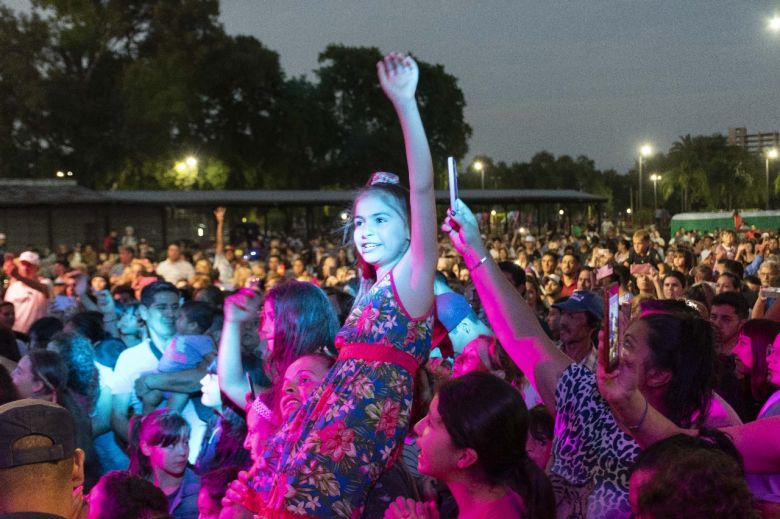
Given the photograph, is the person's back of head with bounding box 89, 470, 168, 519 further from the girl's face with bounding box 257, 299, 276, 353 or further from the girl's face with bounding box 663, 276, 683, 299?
the girl's face with bounding box 663, 276, 683, 299

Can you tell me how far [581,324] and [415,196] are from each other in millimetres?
2770

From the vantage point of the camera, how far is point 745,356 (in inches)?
214

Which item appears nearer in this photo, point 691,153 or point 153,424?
point 153,424

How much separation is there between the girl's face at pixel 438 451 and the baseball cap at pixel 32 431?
973mm

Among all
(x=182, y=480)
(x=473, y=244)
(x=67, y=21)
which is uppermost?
(x=67, y=21)

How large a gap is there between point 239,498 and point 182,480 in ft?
6.49

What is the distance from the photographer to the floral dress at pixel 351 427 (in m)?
2.93

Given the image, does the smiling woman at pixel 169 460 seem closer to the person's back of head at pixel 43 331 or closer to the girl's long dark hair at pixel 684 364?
the person's back of head at pixel 43 331

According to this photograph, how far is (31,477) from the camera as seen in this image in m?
2.50

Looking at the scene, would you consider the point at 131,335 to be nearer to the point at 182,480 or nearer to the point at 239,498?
the point at 182,480

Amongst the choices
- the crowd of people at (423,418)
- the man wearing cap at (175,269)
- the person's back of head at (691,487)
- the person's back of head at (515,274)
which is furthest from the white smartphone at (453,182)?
the man wearing cap at (175,269)

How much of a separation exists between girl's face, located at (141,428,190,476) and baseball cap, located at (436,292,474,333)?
1474 millimetres

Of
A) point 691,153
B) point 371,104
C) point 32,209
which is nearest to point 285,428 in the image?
point 32,209

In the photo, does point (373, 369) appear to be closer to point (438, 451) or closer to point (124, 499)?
point (438, 451)
